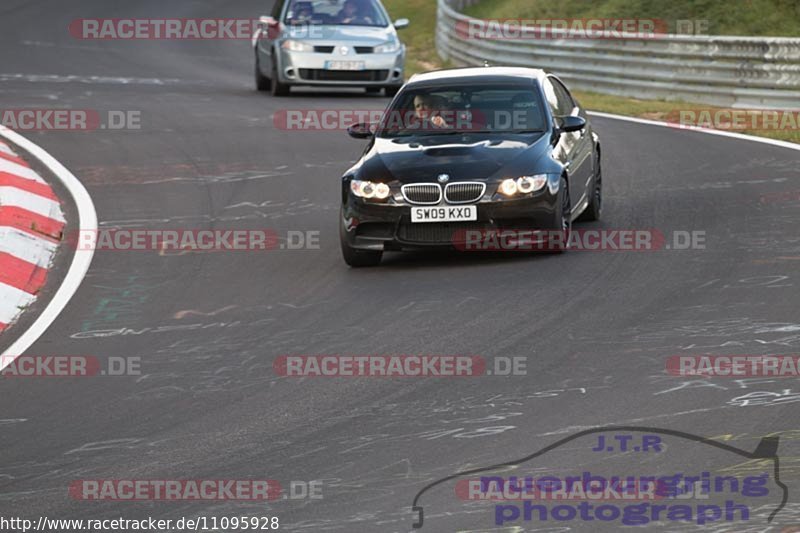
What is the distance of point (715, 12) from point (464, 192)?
19.3 metres

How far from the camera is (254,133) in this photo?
810 inches

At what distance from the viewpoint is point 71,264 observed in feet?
42.7

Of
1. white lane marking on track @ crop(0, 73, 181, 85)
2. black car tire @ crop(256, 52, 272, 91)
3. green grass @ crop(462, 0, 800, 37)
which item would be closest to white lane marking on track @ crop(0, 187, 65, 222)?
black car tire @ crop(256, 52, 272, 91)

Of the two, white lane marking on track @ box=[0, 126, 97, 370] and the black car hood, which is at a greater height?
the black car hood

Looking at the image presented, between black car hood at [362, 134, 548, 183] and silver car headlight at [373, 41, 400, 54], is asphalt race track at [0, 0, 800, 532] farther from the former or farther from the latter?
silver car headlight at [373, 41, 400, 54]

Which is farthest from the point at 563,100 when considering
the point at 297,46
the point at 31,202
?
the point at 297,46

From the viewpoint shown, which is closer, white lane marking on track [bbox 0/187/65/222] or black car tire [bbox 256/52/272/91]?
white lane marking on track [bbox 0/187/65/222]

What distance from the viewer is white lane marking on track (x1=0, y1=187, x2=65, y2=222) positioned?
1474 centimetres

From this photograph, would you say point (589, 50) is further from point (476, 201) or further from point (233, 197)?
point (476, 201)

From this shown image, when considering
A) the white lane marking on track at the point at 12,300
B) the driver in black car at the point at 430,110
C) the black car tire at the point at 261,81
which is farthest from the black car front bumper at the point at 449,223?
the black car tire at the point at 261,81

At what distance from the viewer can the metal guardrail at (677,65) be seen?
22.9m

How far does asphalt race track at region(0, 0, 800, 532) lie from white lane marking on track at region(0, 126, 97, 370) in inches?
5.7

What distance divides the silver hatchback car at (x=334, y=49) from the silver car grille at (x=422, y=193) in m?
12.3

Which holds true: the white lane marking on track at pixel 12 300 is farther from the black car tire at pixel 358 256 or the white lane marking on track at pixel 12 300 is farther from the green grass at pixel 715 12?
the green grass at pixel 715 12
